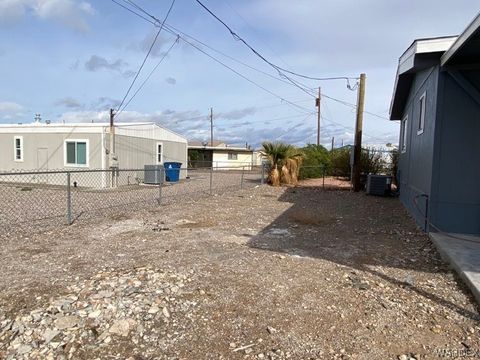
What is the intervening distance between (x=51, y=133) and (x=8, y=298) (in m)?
15.9

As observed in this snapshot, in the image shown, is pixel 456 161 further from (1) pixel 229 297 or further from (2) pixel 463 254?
(1) pixel 229 297

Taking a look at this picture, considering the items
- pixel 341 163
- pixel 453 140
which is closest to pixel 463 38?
pixel 453 140

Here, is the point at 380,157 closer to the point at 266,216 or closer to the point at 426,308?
the point at 266,216

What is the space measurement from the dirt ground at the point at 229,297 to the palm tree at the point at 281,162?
35.3 ft

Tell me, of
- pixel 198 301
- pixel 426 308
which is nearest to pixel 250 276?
pixel 198 301

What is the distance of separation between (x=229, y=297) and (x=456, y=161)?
4.98 meters

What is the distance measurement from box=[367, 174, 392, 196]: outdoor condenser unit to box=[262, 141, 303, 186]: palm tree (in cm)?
454

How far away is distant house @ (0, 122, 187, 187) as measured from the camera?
54.9ft

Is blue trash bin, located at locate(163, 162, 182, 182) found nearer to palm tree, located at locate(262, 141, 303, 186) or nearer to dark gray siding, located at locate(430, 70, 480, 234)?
palm tree, located at locate(262, 141, 303, 186)

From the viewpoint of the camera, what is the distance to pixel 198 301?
12.3ft

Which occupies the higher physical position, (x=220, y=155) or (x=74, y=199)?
(x=220, y=155)

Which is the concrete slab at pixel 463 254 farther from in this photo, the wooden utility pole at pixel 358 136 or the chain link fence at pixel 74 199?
the wooden utility pole at pixel 358 136

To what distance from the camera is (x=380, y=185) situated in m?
14.1

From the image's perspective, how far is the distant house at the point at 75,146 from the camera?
16.7 m
